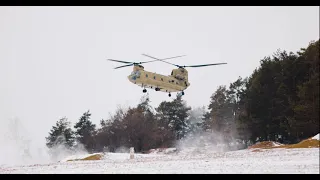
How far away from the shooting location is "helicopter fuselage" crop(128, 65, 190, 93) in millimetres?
42250

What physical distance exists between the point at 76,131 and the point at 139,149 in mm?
27827

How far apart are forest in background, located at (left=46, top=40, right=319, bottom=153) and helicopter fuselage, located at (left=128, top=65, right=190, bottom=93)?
15172 mm

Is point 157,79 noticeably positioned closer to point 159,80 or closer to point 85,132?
point 159,80

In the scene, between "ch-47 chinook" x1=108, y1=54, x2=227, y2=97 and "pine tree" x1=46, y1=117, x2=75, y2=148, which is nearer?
"ch-47 chinook" x1=108, y1=54, x2=227, y2=97

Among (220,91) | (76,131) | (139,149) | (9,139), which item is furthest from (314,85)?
(9,139)

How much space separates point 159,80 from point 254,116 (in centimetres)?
2064

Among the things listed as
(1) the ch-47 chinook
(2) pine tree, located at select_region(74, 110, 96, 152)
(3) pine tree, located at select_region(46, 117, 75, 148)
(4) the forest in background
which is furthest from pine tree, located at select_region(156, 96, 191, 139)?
(1) the ch-47 chinook

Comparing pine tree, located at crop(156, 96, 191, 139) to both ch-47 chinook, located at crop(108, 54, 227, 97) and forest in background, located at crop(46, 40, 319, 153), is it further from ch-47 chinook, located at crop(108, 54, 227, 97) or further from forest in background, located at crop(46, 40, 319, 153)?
ch-47 chinook, located at crop(108, 54, 227, 97)

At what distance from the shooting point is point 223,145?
82250 mm

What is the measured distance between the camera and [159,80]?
145 ft

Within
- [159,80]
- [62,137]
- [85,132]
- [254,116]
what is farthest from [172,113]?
[159,80]

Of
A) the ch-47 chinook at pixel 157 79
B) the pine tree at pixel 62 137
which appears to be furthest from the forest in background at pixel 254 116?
the ch-47 chinook at pixel 157 79

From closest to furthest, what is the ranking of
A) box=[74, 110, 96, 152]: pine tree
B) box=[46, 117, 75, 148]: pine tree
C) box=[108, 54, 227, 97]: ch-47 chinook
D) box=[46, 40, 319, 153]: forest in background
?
box=[108, 54, 227, 97]: ch-47 chinook < box=[46, 40, 319, 153]: forest in background < box=[74, 110, 96, 152]: pine tree < box=[46, 117, 75, 148]: pine tree
